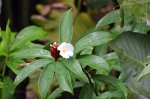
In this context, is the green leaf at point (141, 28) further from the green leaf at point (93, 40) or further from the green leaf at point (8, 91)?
the green leaf at point (8, 91)

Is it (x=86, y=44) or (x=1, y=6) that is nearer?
(x=86, y=44)

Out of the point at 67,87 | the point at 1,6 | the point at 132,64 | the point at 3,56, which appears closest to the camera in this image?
the point at 67,87

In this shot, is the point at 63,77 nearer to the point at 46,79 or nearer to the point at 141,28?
the point at 46,79

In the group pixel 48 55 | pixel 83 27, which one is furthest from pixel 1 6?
pixel 48 55

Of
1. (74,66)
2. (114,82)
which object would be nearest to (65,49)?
(74,66)

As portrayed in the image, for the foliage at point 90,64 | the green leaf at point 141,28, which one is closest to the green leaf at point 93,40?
the foliage at point 90,64

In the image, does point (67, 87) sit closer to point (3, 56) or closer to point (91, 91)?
point (91, 91)
